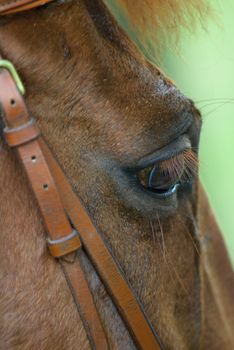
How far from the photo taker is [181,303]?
153 centimetres

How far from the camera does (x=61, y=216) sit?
1.25 metres

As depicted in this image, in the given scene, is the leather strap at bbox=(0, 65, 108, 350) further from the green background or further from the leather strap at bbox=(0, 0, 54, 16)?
the green background

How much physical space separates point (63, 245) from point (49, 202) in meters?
0.09

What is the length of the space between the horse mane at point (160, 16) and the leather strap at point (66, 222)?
423 mm

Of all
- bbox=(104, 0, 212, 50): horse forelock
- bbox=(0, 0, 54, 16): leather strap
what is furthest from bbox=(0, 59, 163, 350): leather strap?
bbox=(104, 0, 212, 50): horse forelock

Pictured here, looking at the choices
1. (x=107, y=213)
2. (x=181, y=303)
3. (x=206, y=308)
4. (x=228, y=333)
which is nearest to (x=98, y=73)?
(x=107, y=213)

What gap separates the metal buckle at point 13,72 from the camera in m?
1.19

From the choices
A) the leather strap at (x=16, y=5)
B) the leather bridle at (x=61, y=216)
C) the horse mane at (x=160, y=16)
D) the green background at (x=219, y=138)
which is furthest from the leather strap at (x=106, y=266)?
the green background at (x=219, y=138)

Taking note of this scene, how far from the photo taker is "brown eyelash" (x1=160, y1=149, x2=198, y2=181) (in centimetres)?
135

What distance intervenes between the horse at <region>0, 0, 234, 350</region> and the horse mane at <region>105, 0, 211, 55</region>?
0.03 feet

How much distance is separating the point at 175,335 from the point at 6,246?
50cm

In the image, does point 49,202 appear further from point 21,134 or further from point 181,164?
point 181,164

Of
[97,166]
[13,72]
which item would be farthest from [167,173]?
[13,72]

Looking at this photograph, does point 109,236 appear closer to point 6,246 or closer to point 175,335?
point 6,246
